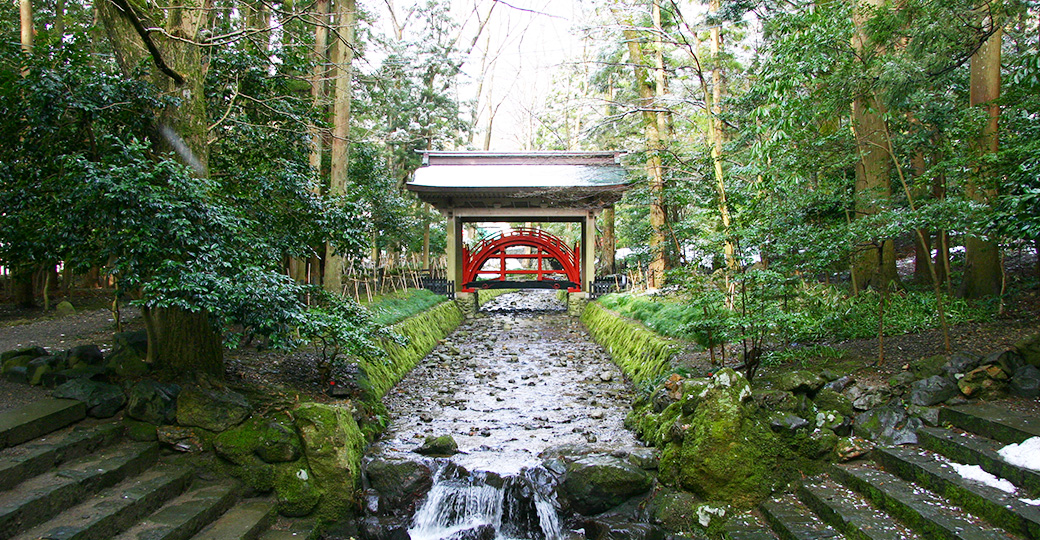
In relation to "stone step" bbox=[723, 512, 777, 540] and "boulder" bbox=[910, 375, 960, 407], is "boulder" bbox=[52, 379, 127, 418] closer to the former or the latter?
"stone step" bbox=[723, 512, 777, 540]

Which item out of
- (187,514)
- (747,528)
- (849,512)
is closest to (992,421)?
(849,512)

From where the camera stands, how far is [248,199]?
216 inches

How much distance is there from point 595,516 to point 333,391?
3.09 meters

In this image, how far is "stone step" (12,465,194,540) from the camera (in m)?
3.46

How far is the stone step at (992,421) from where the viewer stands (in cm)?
396

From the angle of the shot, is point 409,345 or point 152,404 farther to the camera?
point 409,345

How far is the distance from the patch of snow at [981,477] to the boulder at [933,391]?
0.83 m

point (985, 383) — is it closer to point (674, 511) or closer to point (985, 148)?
point (985, 148)

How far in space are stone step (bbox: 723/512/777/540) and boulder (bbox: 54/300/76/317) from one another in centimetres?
1057

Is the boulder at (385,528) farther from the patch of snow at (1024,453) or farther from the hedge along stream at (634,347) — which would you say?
the patch of snow at (1024,453)

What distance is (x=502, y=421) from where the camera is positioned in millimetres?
7180

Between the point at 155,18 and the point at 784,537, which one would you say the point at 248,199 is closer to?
the point at 155,18

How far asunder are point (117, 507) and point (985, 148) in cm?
806

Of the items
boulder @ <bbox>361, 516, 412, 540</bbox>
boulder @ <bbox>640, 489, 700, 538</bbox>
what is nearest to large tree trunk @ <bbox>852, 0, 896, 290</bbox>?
boulder @ <bbox>640, 489, 700, 538</bbox>
